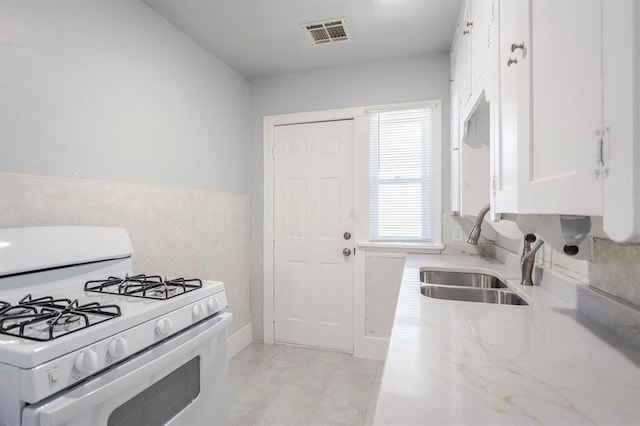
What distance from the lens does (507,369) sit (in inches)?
27.8

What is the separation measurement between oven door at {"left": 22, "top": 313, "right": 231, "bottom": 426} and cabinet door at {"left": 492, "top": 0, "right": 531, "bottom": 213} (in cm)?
125

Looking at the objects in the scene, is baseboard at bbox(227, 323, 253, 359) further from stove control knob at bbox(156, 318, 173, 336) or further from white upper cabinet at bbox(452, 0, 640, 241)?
white upper cabinet at bbox(452, 0, 640, 241)

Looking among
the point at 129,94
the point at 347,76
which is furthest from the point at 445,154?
the point at 129,94

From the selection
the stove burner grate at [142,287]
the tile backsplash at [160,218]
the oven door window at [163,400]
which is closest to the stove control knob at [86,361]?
the oven door window at [163,400]

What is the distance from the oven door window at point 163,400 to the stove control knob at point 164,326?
18 cm

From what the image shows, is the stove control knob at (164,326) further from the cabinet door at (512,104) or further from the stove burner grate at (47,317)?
the cabinet door at (512,104)

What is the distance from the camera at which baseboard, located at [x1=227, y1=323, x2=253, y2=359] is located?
2.76 m

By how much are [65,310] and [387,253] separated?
2.22m

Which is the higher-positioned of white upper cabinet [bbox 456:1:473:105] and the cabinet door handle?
white upper cabinet [bbox 456:1:473:105]

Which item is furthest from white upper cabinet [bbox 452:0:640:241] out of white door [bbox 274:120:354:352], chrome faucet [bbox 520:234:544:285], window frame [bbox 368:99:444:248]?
white door [bbox 274:120:354:352]

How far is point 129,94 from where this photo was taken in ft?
6.20

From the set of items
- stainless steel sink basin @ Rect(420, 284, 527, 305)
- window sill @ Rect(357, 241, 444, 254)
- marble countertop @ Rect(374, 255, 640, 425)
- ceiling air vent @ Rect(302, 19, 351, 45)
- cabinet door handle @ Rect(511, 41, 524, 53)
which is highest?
ceiling air vent @ Rect(302, 19, 351, 45)

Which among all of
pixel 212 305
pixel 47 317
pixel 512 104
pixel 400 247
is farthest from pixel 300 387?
pixel 512 104

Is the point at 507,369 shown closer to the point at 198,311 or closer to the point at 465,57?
the point at 198,311
